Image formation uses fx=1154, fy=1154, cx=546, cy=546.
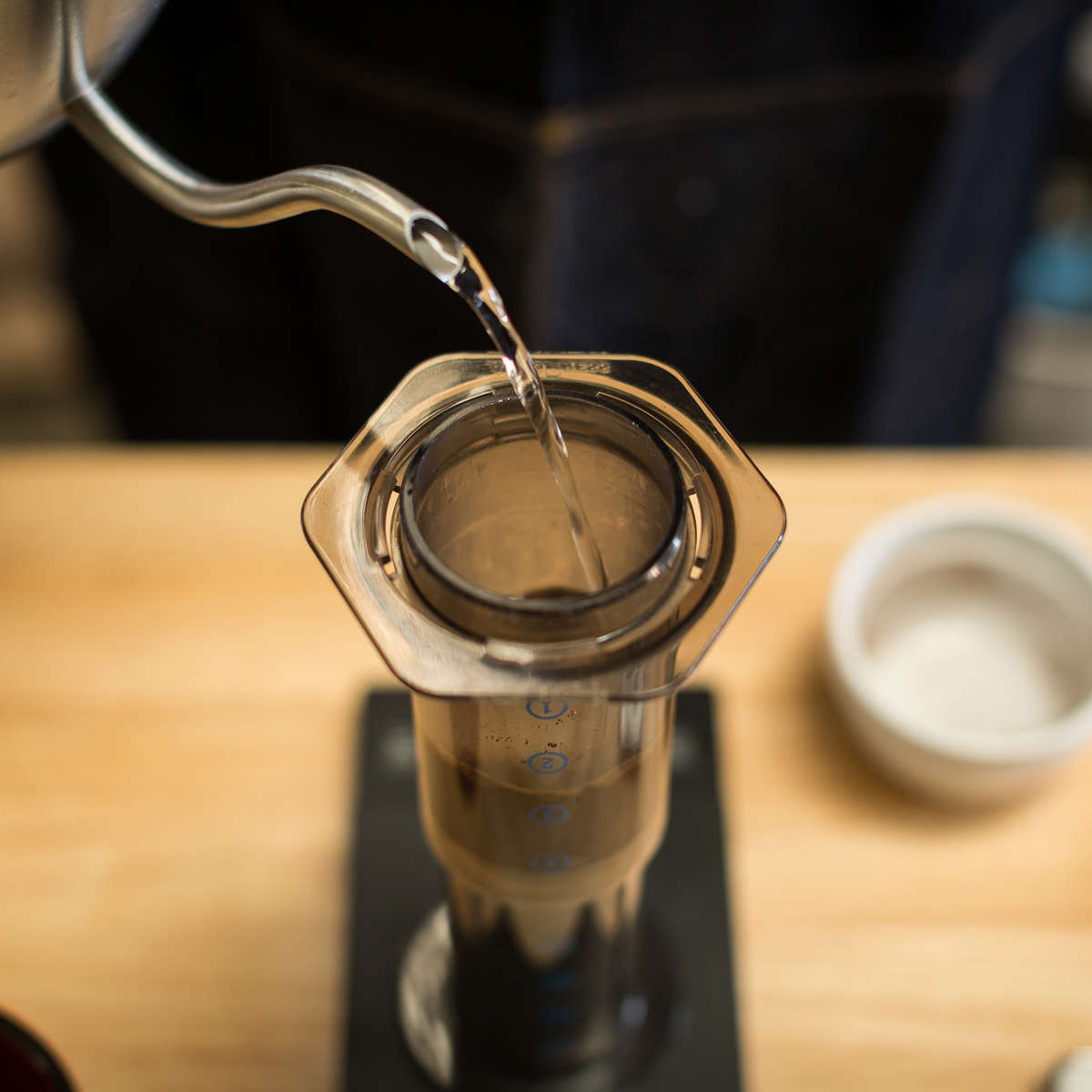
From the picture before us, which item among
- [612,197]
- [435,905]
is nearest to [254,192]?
[435,905]

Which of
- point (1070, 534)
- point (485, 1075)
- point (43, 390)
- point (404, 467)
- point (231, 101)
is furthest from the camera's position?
point (43, 390)

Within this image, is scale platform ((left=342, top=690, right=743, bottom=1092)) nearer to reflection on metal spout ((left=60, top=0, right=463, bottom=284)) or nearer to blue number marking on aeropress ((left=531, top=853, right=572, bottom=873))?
blue number marking on aeropress ((left=531, top=853, right=572, bottom=873))

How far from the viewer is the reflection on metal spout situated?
29 centimetres

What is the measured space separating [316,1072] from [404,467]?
0.26m

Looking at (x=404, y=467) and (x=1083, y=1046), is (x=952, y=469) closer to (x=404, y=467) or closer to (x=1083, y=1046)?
(x=1083, y=1046)

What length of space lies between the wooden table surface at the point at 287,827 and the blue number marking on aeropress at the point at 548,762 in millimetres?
200

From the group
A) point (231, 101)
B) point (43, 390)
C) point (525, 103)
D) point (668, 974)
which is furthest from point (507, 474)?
point (43, 390)

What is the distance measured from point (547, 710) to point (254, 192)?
16 cm

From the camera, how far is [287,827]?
1.63 feet

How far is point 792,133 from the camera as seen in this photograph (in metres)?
0.68

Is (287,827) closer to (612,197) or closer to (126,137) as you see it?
(126,137)

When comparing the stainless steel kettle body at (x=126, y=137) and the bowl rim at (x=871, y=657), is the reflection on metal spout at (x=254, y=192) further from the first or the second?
the bowl rim at (x=871, y=657)

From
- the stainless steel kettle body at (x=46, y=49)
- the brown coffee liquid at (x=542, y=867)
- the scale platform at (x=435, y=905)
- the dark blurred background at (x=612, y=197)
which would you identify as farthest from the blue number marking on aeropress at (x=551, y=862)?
the dark blurred background at (x=612, y=197)

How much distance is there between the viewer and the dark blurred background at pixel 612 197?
2.06 feet
